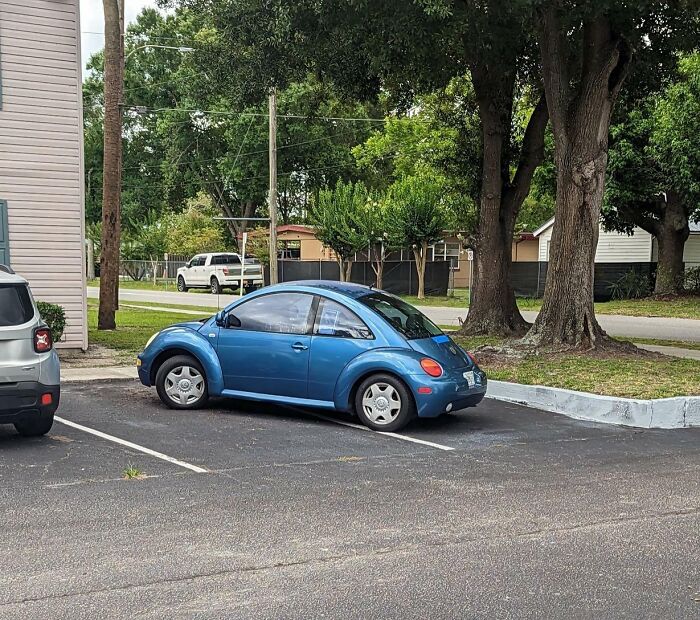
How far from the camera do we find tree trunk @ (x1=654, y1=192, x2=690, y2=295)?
29.8 metres

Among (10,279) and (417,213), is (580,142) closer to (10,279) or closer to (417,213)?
(10,279)

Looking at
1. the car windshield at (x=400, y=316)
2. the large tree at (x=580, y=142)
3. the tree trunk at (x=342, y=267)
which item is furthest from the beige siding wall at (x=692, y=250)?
the car windshield at (x=400, y=316)

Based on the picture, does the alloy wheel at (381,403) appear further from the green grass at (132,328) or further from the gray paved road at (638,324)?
the gray paved road at (638,324)

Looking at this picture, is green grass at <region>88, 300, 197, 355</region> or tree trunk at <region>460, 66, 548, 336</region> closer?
green grass at <region>88, 300, 197, 355</region>

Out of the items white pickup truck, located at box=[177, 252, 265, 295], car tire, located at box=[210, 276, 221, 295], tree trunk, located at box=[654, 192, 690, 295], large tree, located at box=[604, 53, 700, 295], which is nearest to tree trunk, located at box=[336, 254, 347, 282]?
white pickup truck, located at box=[177, 252, 265, 295]

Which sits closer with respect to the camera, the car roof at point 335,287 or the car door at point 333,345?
the car door at point 333,345

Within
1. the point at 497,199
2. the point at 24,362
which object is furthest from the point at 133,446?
the point at 497,199

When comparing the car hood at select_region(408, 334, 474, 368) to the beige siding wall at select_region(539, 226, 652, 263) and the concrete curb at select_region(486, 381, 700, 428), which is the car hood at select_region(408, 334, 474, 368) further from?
the beige siding wall at select_region(539, 226, 652, 263)

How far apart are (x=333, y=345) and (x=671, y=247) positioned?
24813 mm

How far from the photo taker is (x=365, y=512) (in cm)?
575

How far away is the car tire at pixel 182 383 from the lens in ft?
30.8

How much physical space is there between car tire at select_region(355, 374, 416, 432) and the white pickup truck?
3070 cm

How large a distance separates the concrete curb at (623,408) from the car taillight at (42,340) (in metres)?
5.55

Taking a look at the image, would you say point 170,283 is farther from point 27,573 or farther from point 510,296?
point 27,573
